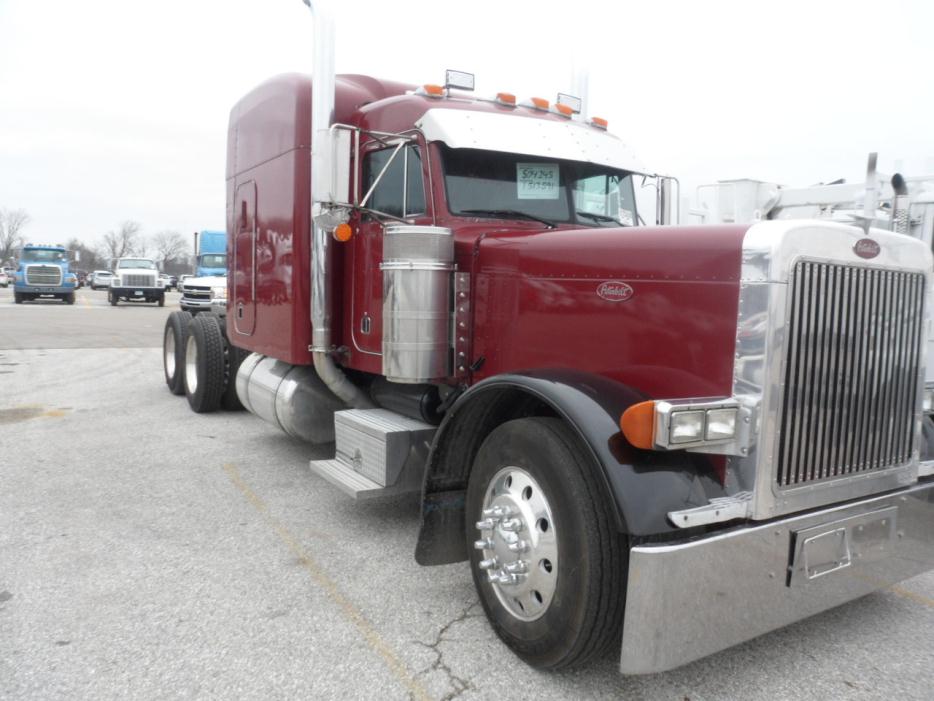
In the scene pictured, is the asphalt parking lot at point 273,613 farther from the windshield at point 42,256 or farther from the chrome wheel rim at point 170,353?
the windshield at point 42,256

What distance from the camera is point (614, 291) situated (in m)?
3.06

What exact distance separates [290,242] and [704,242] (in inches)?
126

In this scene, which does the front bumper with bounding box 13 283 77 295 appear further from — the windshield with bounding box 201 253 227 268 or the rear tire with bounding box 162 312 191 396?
the rear tire with bounding box 162 312 191 396

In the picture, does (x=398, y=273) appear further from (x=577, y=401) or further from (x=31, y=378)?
(x=31, y=378)

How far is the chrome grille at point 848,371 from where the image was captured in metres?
2.62

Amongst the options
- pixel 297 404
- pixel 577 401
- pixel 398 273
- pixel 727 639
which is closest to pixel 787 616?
pixel 727 639

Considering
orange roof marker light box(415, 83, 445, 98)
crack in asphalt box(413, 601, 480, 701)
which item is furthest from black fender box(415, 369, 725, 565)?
orange roof marker light box(415, 83, 445, 98)

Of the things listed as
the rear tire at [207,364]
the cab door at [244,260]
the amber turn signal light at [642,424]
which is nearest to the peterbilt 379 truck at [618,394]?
the amber turn signal light at [642,424]

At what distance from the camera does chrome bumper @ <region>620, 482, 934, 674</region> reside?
2.36 m

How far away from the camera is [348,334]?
4.89 m

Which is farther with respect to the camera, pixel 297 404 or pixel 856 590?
pixel 297 404

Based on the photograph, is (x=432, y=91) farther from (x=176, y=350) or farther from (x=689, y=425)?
(x=176, y=350)

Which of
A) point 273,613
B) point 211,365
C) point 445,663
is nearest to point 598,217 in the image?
point 445,663

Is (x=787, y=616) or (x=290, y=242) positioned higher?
(x=290, y=242)
